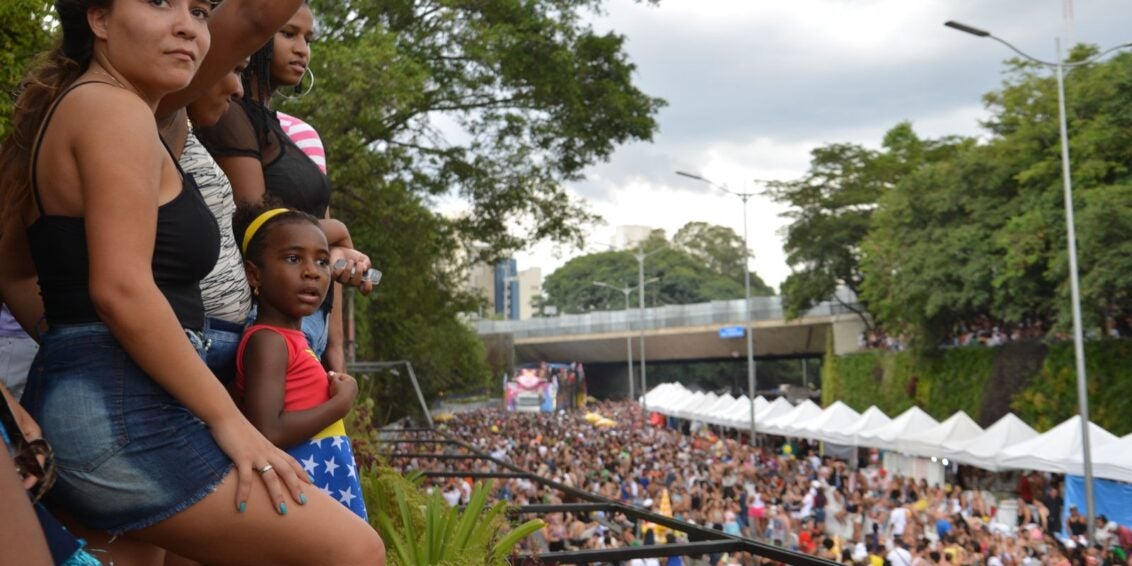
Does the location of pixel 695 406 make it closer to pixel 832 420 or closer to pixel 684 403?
pixel 684 403

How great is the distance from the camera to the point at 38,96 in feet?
6.50

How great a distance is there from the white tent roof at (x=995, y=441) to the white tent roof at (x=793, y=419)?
31.9 feet

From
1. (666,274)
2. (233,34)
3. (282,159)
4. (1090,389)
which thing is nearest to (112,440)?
(233,34)

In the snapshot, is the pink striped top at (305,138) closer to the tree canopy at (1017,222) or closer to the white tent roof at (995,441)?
the white tent roof at (995,441)

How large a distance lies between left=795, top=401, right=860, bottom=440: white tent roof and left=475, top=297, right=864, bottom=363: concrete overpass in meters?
23.6

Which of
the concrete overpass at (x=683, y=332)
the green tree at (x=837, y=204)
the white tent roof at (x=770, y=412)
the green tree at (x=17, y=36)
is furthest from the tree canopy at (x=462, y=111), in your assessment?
the concrete overpass at (x=683, y=332)

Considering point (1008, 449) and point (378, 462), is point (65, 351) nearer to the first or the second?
point (378, 462)

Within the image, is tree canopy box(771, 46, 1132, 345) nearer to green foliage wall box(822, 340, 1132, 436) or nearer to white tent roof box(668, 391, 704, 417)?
green foliage wall box(822, 340, 1132, 436)

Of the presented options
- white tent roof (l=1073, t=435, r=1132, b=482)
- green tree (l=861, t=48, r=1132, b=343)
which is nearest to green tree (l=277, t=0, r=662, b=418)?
white tent roof (l=1073, t=435, r=1132, b=482)

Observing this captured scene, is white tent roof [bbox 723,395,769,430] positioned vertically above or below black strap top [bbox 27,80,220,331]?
below

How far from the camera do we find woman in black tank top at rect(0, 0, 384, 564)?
1.72 meters

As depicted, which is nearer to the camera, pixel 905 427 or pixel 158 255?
pixel 158 255

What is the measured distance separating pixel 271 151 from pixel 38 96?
3.48 ft

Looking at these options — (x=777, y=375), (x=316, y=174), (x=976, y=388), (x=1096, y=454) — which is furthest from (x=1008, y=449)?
(x=777, y=375)
